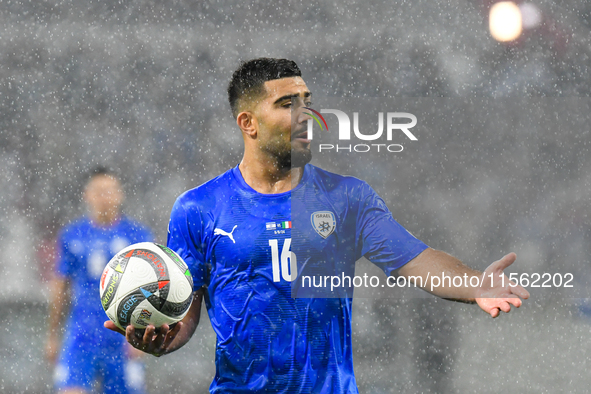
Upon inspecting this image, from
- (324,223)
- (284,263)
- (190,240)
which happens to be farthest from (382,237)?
(190,240)

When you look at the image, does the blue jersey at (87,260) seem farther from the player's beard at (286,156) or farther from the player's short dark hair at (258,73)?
the player's beard at (286,156)

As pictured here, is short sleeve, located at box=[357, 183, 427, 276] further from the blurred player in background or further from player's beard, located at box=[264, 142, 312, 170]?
the blurred player in background

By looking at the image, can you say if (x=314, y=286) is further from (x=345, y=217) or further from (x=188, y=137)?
(x=188, y=137)

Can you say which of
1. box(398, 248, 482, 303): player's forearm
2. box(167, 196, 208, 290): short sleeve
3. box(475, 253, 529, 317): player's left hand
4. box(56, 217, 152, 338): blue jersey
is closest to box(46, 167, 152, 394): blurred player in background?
box(56, 217, 152, 338): blue jersey

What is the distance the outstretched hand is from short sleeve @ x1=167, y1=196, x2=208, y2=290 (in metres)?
0.40

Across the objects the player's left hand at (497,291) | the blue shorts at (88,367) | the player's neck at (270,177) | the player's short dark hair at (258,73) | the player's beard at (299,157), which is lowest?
the blue shorts at (88,367)

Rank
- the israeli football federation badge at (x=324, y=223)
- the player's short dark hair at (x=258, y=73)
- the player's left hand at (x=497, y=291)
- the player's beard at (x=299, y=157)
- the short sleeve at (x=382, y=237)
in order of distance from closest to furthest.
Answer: the player's left hand at (x=497, y=291) < the short sleeve at (x=382, y=237) < the israeli football federation badge at (x=324, y=223) < the player's beard at (x=299, y=157) < the player's short dark hair at (x=258, y=73)

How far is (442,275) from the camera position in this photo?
2893 mm

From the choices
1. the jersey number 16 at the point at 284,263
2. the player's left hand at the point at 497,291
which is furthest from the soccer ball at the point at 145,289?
the player's left hand at the point at 497,291

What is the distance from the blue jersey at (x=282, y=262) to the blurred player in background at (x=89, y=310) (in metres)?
1.67

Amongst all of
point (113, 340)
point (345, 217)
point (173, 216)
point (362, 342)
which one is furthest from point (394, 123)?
point (362, 342)

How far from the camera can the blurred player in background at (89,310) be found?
14.8 ft

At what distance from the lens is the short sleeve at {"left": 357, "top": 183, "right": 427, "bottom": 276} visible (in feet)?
10.2

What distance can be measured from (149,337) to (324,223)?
106cm
